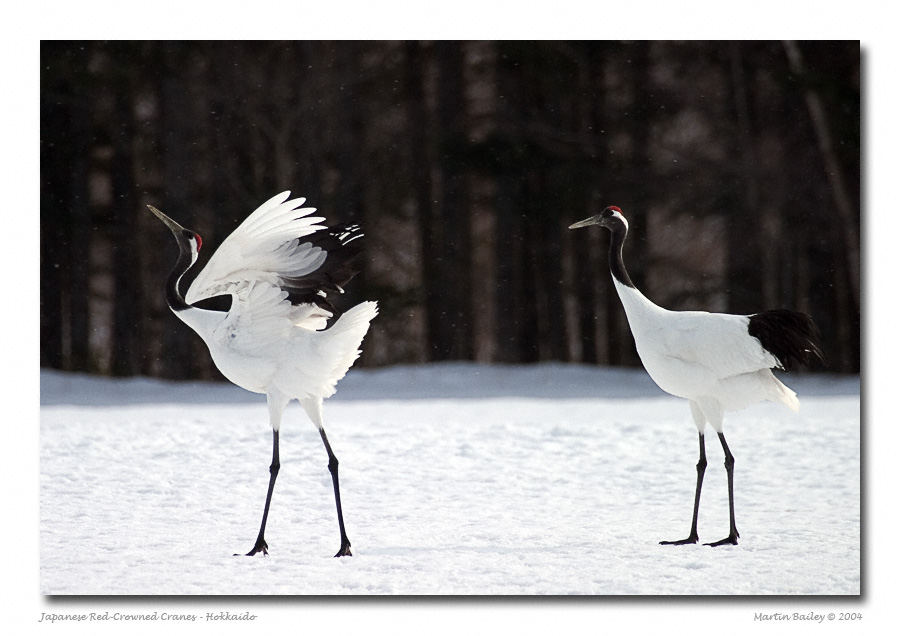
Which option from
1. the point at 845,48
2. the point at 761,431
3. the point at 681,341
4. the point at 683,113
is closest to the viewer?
the point at 681,341

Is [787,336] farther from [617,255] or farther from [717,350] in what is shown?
[617,255]

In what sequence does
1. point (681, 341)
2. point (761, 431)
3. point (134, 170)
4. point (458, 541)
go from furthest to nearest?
point (134, 170)
point (761, 431)
point (458, 541)
point (681, 341)

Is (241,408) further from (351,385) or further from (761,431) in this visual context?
(761,431)

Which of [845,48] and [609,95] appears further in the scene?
[609,95]

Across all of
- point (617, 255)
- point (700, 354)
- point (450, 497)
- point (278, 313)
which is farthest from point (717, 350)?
point (278, 313)

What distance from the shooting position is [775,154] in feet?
25.7

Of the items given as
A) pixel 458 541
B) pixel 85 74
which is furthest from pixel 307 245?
pixel 85 74

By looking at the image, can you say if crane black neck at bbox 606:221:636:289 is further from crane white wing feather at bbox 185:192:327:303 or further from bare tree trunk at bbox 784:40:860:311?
bare tree trunk at bbox 784:40:860:311

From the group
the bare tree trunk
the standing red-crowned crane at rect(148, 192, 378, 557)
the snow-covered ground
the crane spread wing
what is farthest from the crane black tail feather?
the bare tree trunk

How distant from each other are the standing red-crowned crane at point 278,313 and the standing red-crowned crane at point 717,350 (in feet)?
3.56

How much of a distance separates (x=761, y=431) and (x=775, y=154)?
2.53 metres

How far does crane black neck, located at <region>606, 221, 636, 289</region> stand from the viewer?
423 cm

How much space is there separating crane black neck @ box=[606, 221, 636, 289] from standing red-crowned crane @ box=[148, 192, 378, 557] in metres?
1.07

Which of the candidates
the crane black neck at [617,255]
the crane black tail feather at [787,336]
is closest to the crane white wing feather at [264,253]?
the crane black neck at [617,255]
